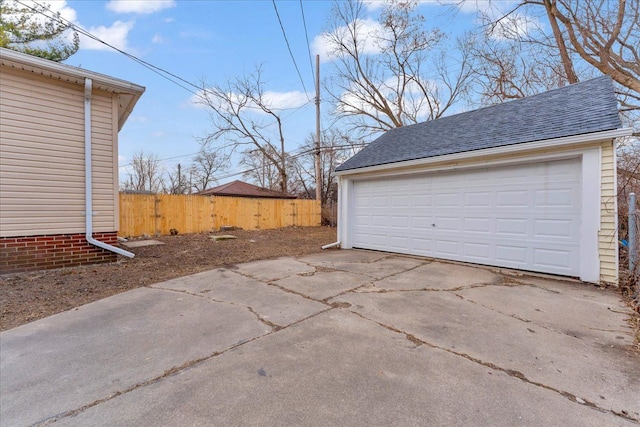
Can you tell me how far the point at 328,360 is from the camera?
2.34 metres

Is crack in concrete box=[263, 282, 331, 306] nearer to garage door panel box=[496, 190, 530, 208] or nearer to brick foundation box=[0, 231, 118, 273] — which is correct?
brick foundation box=[0, 231, 118, 273]

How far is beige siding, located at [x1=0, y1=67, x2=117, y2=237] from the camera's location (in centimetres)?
491

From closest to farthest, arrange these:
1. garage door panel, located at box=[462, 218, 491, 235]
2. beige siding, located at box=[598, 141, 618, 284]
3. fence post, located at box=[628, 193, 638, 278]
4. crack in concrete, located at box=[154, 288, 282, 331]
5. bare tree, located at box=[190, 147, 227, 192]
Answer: crack in concrete, located at box=[154, 288, 282, 331] → fence post, located at box=[628, 193, 638, 278] → beige siding, located at box=[598, 141, 618, 284] → garage door panel, located at box=[462, 218, 491, 235] → bare tree, located at box=[190, 147, 227, 192]

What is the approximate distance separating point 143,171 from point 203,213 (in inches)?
902

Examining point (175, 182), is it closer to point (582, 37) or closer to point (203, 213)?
point (203, 213)

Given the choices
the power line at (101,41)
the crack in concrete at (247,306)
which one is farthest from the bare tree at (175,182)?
the crack in concrete at (247,306)

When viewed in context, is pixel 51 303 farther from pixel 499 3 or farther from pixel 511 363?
pixel 499 3

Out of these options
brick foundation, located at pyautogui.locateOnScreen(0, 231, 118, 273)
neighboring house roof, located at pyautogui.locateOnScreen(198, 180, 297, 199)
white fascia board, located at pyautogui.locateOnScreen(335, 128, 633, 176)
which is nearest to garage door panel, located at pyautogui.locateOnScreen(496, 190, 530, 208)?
white fascia board, located at pyautogui.locateOnScreen(335, 128, 633, 176)

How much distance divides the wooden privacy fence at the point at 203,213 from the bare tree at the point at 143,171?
21392 mm

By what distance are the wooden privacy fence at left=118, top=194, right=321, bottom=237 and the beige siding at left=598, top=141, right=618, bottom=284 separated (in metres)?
13.0

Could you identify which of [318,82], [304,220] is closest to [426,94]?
[318,82]

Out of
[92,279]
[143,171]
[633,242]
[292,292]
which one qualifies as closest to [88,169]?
[92,279]

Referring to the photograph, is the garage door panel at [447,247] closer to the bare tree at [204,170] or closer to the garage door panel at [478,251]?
the garage door panel at [478,251]

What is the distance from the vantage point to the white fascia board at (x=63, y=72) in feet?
15.5
